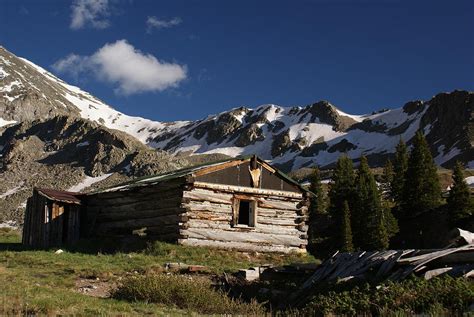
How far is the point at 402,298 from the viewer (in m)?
9.86

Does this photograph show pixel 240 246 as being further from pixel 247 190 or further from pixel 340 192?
pixel 340 192

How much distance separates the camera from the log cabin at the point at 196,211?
2278 centimetres

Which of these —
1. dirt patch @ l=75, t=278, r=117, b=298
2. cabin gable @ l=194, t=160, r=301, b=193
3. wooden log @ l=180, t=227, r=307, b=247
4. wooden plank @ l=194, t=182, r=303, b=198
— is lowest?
dirt patch @ l=75, t=278, r=117, b=298

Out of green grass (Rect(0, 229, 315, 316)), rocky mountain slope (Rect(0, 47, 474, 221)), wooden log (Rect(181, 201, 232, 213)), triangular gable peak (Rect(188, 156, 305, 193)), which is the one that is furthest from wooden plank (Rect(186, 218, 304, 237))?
rocky mountain slope (Rect(0, 47, 474, 221))

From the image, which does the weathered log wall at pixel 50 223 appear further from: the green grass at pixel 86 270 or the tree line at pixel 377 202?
the tree line at pixel 377 202

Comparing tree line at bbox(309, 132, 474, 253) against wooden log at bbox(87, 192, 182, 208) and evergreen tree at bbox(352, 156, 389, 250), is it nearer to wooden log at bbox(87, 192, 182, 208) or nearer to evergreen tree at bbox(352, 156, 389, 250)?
evergreen tree at bbox(352, 156, 389, 250)

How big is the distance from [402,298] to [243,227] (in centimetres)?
1426

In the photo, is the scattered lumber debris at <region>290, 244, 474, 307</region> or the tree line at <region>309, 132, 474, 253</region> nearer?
the scattered lumber debris at <region>290, 244, 474, 307</region>

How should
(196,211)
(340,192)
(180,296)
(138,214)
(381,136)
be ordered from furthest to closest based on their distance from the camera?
(381,136) → (340,192) → (138,214) → (196,211) → (180,296)

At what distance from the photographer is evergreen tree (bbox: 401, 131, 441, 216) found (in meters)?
42.5

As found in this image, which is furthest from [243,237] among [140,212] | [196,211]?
[140,212]

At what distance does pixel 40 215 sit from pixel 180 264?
34.9 ft

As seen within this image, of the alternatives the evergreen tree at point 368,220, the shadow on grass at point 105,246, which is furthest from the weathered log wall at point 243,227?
the evergreen tree at point 368,220

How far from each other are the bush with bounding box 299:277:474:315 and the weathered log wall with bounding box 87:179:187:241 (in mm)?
12124
